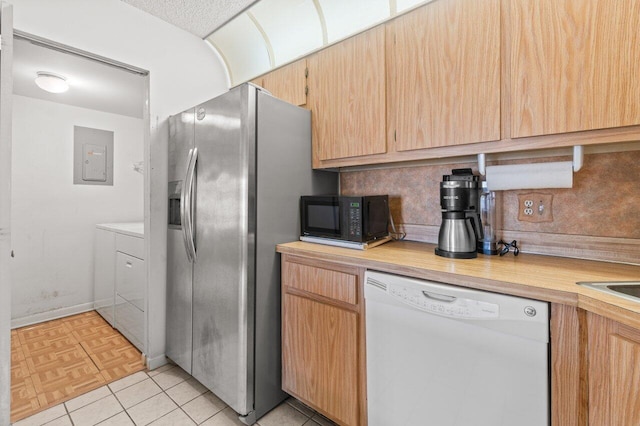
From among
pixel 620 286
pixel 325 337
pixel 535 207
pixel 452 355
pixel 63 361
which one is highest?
pixel 535 207

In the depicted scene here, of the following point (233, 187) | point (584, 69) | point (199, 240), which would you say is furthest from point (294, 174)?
point (584, 69)

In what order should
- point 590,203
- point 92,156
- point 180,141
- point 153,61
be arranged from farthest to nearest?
point 92,156 < point 153,61 < point 180,141 < point 590,203

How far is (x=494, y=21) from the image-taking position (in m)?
1.24

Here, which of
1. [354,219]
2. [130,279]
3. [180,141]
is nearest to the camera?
[354,219]

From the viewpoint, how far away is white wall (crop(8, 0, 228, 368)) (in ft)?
5.70

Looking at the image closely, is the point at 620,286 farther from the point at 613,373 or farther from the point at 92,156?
the point at 92,156

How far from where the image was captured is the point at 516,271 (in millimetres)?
1068

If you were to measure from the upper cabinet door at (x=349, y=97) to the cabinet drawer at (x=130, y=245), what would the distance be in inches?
59.6

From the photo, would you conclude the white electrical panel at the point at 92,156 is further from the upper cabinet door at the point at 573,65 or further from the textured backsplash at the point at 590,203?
the upper cabinet door at the point at 573,65

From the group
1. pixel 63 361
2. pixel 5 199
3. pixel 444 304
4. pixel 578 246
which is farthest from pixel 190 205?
pixel 578 246

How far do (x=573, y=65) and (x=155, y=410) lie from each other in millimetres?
2593

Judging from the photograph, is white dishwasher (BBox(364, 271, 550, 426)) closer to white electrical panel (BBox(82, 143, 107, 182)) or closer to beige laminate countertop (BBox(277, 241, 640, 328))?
beige laminate countertop (BBox(277, 241, 640, 328))

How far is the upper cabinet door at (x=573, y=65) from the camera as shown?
38.7 inches

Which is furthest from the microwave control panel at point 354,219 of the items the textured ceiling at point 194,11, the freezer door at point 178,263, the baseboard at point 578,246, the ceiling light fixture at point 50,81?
the ceiling light fixture at point 50,81
